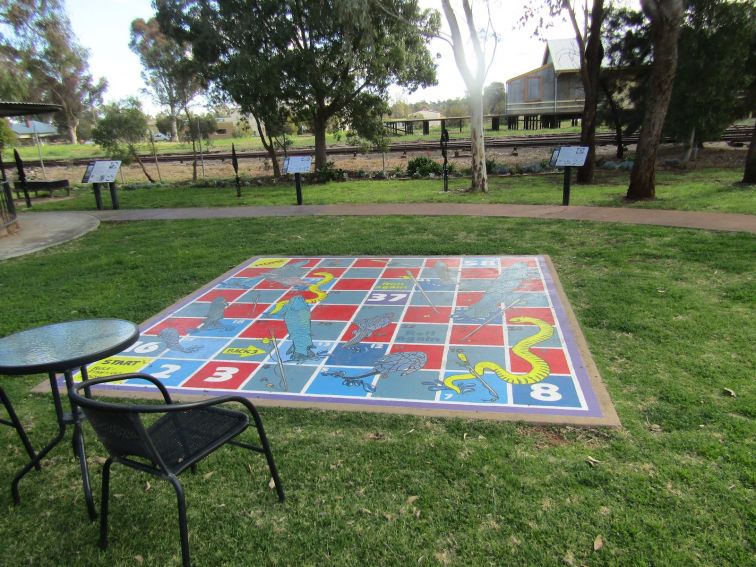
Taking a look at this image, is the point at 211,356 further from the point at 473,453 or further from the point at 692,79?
the point at 692,79

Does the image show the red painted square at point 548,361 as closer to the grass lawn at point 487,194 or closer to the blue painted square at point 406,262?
the blue painted square at point 406,262

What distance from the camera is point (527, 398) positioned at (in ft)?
11.7

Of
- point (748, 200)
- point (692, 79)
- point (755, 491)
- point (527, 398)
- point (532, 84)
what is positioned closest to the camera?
point (755, 491)

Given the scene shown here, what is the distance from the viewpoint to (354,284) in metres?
6.21

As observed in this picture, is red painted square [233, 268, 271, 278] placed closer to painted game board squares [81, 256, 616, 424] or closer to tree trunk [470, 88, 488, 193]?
painted game board squares [81, 256, 616, 424]

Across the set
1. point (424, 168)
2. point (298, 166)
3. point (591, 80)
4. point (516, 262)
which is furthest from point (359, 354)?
point (424, 168)

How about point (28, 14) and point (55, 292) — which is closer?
point (55, 292)

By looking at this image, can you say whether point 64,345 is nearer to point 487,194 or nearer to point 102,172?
→ point 487,194

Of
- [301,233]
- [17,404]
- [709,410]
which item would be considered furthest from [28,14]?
[709,410]

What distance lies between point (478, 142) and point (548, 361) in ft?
30.5

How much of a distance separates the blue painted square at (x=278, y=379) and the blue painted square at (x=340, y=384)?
0.09 meters

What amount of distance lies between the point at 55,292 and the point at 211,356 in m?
3.19

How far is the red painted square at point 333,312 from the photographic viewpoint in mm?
5191

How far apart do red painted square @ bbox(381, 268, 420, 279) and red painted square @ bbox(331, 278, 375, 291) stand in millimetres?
276
